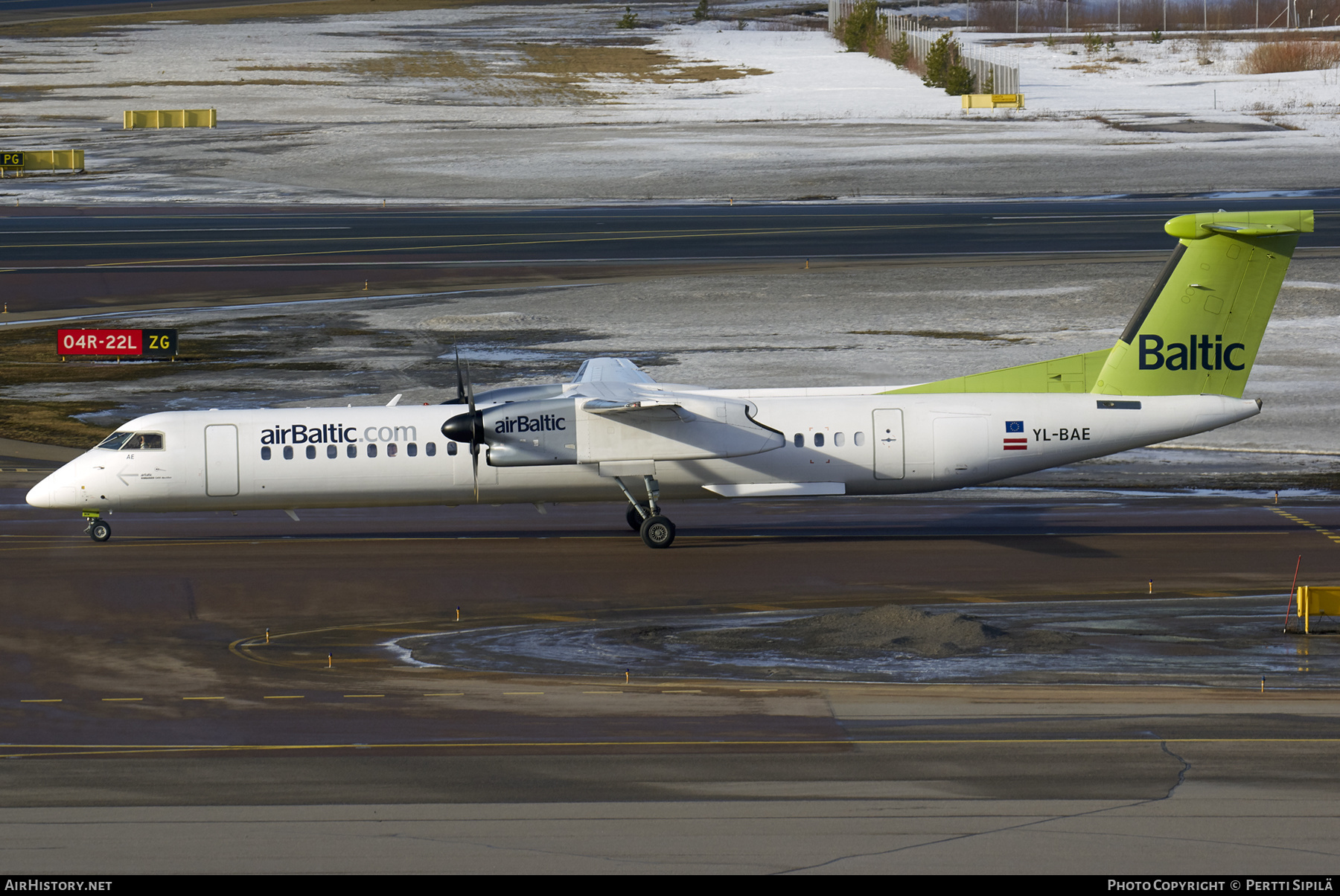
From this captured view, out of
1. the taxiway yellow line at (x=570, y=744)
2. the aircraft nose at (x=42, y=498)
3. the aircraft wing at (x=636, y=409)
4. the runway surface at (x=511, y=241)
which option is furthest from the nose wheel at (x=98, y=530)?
the runway surface at (x=511, y=241)

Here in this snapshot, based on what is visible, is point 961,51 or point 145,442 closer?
point 145,442

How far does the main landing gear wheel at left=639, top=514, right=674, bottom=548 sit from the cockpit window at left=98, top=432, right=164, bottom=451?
9221 millimetres

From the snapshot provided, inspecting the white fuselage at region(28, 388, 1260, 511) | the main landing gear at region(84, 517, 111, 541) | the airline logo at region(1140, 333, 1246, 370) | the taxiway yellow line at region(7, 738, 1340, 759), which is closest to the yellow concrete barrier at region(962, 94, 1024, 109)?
the airline logo at region(1140, 333, 1246, 370)

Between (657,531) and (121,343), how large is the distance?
85.4 ft

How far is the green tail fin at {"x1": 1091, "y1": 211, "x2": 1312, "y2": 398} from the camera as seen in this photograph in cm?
2938

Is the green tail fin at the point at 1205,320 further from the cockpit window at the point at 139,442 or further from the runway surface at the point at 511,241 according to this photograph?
the runway surface at the point at 511,241

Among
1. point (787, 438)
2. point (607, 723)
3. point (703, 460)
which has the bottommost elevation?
point (607, 723)

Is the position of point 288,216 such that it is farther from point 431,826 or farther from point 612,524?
point 431,826

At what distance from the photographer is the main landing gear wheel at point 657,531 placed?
29.1 meters

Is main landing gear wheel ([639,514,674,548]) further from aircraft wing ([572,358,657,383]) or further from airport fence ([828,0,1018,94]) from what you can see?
airport fence ([828,0,1018,94])

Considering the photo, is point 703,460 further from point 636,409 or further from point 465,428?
point 465,428

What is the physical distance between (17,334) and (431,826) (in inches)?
1641

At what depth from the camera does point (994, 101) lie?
103250 millimetres

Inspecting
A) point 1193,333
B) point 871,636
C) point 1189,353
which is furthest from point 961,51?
point 871,636
